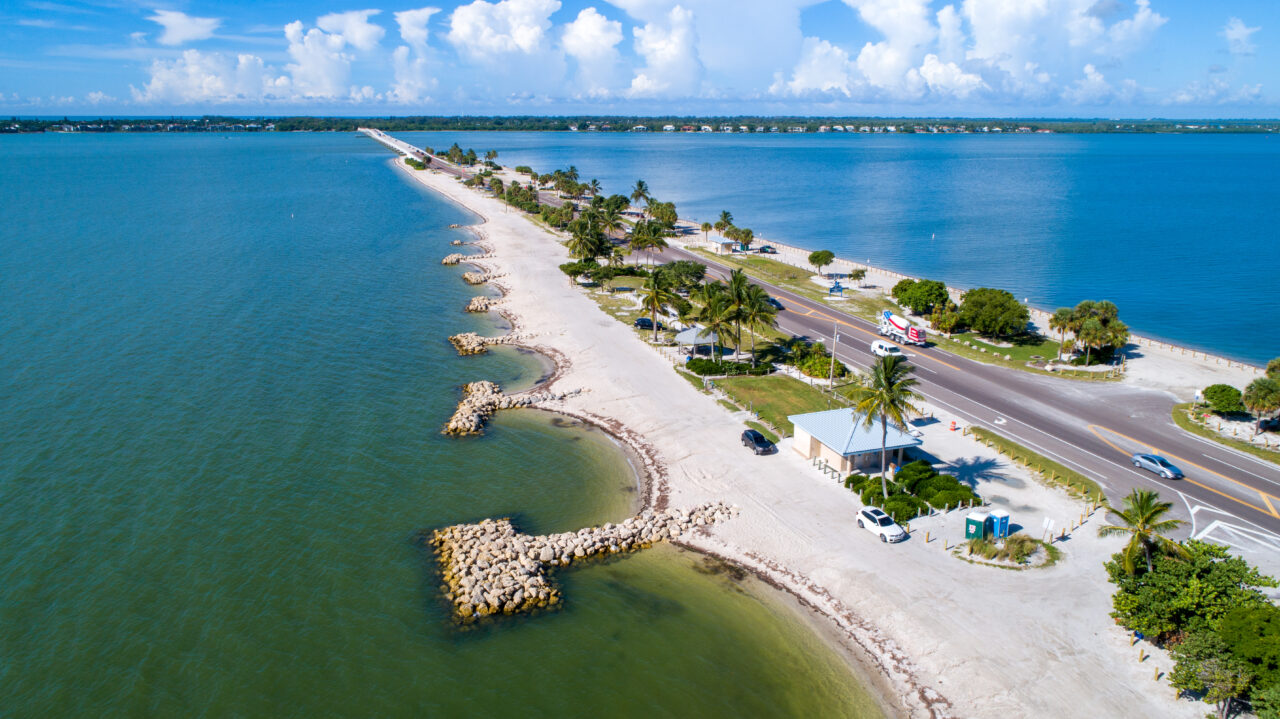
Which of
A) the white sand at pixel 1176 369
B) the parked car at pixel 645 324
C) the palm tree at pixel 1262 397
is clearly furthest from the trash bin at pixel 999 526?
the parked car at pixel 645 324

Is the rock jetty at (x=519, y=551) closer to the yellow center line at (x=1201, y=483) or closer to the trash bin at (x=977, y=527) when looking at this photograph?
the trash bin at (x=977, y=527)

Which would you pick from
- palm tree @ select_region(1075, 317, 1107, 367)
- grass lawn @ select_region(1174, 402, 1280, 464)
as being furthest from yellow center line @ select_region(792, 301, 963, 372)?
grass lawn @ select_region(1174, 402, 1280, 464)

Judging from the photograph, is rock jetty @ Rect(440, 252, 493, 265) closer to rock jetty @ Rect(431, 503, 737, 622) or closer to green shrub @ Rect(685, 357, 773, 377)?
green shrub @ Rect(685, 357, 773, 377)

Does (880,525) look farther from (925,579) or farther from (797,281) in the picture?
(797,281)

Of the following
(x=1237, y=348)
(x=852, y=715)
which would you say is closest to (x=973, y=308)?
(x=1237, y=348)

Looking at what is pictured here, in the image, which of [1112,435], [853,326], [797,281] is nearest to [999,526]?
[1112,435]
